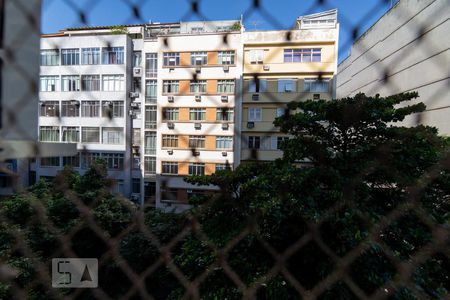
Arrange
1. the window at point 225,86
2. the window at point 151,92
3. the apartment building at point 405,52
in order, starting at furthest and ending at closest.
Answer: the window at point 225,86 → the window at point 151,92 → the apartment building at point 405,52

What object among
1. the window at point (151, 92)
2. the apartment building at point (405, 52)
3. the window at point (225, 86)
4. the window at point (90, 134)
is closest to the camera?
the apartment building at point (405, 52)

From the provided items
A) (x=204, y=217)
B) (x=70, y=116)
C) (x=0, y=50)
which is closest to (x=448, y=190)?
(x=204, y=217)

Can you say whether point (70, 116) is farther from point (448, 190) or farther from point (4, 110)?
point (448, 190)

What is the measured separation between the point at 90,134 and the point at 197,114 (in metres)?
0.30

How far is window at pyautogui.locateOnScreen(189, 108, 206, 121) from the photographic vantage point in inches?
27.2

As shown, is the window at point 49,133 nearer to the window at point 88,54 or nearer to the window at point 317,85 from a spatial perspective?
the window at point 88,54

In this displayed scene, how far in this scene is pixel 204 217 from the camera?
1.79 m

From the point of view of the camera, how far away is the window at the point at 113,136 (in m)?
0.61

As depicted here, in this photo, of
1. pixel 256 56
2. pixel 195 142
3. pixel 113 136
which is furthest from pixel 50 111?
pixel 256 56

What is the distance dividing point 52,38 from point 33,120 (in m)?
0.23

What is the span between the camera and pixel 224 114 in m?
0.65

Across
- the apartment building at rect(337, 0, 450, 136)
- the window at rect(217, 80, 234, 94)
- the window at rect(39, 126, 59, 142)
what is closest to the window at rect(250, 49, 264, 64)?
the window at rect(217, 80, 234, 94)

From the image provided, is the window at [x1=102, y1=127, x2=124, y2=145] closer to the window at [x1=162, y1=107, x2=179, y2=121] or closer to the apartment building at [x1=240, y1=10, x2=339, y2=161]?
the window at [x1=162, y1=107, x2=179, y2=121]
